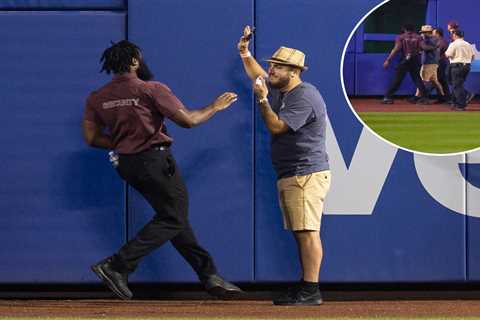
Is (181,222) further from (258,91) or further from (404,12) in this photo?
(404,12)

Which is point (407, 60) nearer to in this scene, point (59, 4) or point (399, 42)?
point (399, 42)

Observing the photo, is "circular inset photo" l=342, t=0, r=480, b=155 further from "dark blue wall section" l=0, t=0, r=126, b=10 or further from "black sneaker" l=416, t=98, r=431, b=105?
"dark blue wall section" l=0, t=0, r=126, b=10

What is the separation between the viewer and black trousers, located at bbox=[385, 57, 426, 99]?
9703mm

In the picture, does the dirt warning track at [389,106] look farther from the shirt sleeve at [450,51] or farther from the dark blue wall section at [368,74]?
the shirt sleeve at [450,51]

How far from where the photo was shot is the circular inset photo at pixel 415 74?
9.66 metres

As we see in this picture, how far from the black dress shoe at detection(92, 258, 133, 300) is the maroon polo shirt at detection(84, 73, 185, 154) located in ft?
2.53

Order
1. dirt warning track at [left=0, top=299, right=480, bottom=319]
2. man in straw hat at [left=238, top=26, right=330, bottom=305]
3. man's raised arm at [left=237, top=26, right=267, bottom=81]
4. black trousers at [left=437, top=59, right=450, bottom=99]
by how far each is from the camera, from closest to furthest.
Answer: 1. dirt warning track at [left=0, top=299, right=480, bottom=319]
2. man in straw hat at [left=238, top=26, right=330, bottom=305]
3. man's raised arm at [left=237, top=26, right=267, bottom=81]
4. black trousers at [left=437, top=59, right=450, bottom=99]

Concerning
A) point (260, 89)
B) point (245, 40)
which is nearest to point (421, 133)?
point (245, 40)

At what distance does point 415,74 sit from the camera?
384 inches

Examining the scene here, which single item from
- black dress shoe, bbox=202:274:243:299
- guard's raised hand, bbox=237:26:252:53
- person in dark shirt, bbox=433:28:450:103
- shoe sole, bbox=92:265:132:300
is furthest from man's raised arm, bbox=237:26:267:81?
shoe sole, bbox=92:265:132:300

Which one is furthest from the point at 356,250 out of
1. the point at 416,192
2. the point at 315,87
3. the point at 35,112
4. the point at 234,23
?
the point at 35,112

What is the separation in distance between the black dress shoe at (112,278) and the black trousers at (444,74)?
2730mm

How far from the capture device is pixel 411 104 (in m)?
9.71

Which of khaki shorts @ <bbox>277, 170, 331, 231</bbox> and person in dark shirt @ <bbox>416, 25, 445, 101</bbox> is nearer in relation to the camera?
khaki shorts @ <bbox>277, 170, 331, 231</bbox>
